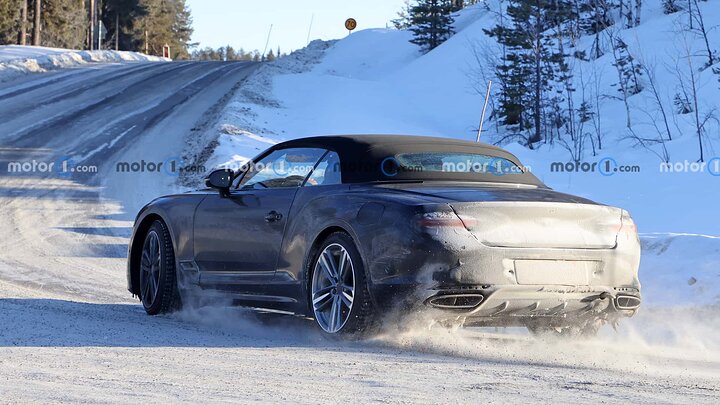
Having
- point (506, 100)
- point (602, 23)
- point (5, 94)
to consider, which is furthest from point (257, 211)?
point (5, 94)

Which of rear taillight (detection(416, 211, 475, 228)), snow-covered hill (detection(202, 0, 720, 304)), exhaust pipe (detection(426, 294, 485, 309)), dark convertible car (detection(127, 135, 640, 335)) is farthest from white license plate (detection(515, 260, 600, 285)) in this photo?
snow-covered hill (detection(202, 0, 720, 304))

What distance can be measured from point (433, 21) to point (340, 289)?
126ft

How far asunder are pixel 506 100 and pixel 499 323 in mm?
19097

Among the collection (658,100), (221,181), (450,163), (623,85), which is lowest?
(221,181)

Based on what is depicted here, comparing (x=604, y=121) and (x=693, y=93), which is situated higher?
(x=693, y=93)

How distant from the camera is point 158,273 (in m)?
7.89

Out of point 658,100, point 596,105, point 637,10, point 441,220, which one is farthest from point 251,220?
point 637,10

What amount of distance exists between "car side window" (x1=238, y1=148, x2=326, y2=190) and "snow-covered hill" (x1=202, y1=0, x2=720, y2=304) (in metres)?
3.60

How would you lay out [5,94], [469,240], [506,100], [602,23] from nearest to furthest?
[469,240] < [506,100] < [602,23] < [5,94]

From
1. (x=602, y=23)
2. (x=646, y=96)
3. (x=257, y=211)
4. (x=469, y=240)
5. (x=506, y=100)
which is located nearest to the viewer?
(x=469, y=240)

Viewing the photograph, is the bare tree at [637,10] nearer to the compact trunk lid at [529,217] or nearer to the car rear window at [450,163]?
the car rear window at [450,163]

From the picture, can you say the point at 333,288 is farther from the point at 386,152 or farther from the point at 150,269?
the point at 150,269

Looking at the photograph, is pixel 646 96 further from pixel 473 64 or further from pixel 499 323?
pixel 499 323

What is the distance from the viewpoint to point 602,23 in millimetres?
28375
